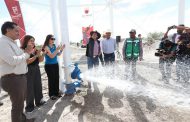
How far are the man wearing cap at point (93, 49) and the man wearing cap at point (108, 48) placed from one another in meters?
0.37

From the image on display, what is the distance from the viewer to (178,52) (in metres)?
7.47

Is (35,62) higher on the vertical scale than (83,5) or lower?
lower

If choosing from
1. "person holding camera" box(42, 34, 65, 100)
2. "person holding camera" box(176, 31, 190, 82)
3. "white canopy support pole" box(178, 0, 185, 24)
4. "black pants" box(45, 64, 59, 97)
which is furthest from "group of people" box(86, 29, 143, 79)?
"white canopy support pole" box(178, 0, 185, 24)

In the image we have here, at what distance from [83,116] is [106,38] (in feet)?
12.6

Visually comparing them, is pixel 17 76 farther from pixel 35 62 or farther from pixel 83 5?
pixel 83 5

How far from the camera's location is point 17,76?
407 cm

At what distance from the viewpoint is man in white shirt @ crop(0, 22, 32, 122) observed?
12.5 feet

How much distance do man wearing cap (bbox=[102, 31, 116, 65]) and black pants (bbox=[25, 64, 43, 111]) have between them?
3.07m

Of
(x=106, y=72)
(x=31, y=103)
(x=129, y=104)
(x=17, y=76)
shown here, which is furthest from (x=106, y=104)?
(x=106, y=72)

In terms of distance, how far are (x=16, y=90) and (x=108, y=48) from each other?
4600 mm

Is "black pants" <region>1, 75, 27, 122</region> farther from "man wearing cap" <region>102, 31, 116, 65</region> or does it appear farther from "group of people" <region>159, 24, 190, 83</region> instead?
"group of people" <region>159, 24, 190, 83</region>

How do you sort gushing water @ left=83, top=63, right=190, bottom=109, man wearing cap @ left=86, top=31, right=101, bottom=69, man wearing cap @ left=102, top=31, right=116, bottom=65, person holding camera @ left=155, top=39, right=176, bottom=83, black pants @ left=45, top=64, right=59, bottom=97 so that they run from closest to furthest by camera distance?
gushing water @ left=83, top=63, right=190, bottom=109 < black pants @ left=45, top=64, right=59, bottom=97 < person holding camera @ left=155, top=39, right=176, bottom=83 < man wearing cap @ left=86, top=31, right=101, bottom=69 < man wearing cap @ left=102, top=31, right=116, bottom=65

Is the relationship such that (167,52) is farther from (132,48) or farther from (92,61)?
(92,61)

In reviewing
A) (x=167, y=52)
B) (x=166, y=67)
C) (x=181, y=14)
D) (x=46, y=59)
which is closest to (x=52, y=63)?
(x=46, y=59)
